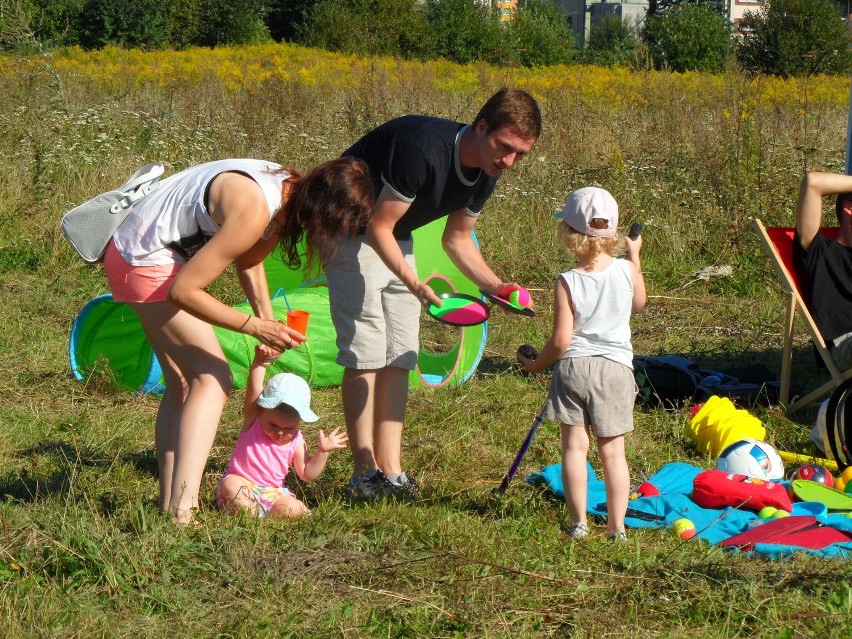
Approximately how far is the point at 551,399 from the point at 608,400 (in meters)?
0.19

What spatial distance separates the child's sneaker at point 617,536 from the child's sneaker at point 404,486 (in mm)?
752

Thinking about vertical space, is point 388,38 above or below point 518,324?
above

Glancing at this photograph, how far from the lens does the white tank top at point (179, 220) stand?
310 centimetres

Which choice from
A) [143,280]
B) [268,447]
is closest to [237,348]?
[268,447]

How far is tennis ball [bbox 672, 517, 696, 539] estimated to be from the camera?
346 cm

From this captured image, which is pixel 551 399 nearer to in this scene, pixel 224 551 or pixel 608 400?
pixel 608 400

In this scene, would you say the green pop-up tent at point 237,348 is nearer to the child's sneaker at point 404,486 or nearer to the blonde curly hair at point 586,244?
the child's sneaker at point 404,486

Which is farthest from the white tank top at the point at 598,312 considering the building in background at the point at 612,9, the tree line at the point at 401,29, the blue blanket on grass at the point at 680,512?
the building in background at the point at 612,9

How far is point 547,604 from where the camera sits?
9.12 feet

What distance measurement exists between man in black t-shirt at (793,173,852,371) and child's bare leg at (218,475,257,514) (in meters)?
3.01

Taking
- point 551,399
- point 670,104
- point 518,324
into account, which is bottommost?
point 518,324

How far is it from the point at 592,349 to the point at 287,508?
1.18m

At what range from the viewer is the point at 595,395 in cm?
325

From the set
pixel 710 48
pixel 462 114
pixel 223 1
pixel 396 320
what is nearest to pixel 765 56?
pixel 710 48
